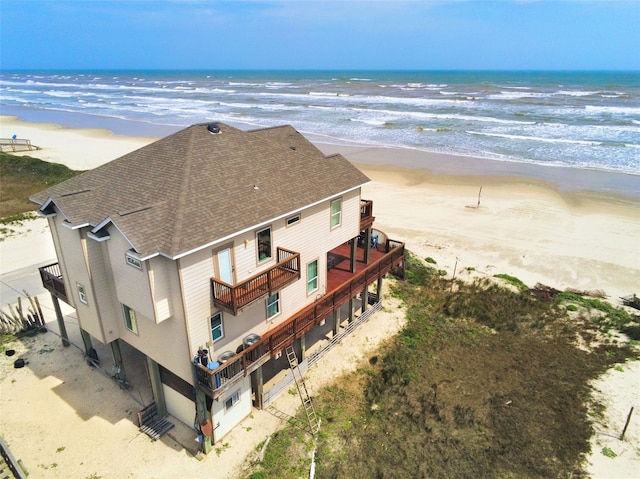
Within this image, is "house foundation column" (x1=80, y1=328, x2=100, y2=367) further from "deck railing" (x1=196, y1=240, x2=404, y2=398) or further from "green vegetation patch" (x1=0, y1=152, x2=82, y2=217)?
"green vegetation patch" (x1=0, y1=152, x2=82, y2=217)

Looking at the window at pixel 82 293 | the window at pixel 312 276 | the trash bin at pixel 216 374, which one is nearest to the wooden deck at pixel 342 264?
the window at pixel 312 276

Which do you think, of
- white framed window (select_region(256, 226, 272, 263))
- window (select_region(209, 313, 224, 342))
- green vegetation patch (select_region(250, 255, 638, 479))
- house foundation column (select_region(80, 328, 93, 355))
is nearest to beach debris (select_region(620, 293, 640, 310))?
green vegetation patch (select_region(250, 255, 638, 479))

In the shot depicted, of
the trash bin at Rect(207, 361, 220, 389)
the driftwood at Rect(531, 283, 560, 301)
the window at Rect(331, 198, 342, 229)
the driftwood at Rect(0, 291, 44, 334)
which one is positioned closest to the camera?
the trash bin at Rect(207, 361, 220, 389)

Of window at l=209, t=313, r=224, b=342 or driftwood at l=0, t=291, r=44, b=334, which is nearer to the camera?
window at l=209, t=313, r=224, b=342

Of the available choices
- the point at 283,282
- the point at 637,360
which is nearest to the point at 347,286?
the point at 283,282

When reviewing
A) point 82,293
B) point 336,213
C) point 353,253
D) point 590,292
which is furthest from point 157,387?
point 590,292

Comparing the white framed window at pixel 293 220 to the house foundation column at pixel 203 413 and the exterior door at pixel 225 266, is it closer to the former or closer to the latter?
the exterior door at pixel 225 266

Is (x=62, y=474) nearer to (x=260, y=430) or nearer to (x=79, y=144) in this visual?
(x=260, y=430)
